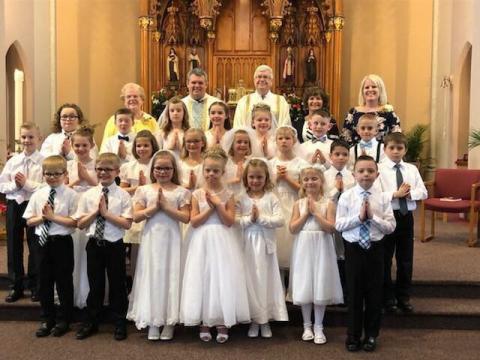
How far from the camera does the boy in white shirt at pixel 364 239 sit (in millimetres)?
3922

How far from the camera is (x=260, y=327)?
4375 millimetres

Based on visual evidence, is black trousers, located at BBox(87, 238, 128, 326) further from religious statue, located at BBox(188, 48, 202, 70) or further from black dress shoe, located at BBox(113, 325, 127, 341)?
religious statue, located at BBox(188, 48, 202, 70)

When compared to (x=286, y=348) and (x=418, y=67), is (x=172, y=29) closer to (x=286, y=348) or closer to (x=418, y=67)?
(x=418, y=67)

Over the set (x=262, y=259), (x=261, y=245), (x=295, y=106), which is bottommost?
(x=262, y=259)

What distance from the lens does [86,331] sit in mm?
4281

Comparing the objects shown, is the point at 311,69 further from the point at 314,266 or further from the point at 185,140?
the point at 314,266

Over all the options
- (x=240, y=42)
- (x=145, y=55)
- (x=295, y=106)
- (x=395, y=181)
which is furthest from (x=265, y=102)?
(x=240, y=42)

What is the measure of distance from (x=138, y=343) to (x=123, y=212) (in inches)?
36.4

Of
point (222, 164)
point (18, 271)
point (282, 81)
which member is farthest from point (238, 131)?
point (282, 81)

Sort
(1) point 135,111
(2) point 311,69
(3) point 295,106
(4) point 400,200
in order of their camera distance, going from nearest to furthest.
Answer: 1. (4) point 400,200
2. (1) point 135,111
3. (3) point 295,106
4. (2) point 311,69

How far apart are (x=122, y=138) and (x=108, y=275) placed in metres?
1.26

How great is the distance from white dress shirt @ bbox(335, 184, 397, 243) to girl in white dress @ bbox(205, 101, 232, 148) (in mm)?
1328

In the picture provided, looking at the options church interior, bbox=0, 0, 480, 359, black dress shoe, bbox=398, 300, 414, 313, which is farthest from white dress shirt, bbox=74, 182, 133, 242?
church interior, bbox=0, 0, 480, 359

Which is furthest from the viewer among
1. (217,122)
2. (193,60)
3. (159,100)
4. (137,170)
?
(193,60)
